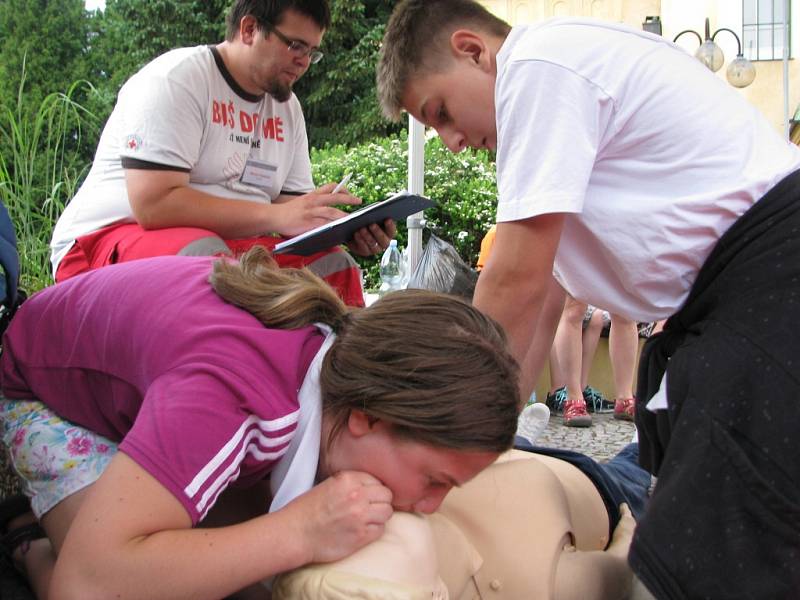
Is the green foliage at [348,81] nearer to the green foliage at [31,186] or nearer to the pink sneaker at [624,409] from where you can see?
the pink sneaker at [624,409]

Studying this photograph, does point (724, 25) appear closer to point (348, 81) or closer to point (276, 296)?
point (348, 81)

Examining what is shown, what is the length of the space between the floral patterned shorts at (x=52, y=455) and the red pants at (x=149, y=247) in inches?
34.3

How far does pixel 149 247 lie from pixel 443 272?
1989 millimetres

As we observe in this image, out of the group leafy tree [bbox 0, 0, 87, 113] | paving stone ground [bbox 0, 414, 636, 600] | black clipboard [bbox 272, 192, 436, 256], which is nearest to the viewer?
black clipboard [bbox 272, 192, 436, 256]

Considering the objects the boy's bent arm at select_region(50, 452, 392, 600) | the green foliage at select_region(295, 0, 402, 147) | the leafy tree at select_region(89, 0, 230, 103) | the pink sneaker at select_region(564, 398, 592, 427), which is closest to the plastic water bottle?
the pink sneaker at select_region(564, 398, 592, 427)

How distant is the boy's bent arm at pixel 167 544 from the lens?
1340 millimetres

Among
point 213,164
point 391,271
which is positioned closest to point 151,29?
point 391,271

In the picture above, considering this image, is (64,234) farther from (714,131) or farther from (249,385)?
(714,131)

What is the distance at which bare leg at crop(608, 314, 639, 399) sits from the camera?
5.09m

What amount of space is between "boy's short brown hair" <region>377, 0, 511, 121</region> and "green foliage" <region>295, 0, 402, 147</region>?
50.2ft

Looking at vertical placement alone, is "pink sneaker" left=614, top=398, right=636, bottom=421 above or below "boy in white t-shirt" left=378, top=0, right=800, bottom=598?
below

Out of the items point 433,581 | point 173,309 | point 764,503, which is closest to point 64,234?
point 173,309

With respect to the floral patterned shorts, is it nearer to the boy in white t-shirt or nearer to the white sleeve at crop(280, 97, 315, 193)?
the boy in white t-shirt

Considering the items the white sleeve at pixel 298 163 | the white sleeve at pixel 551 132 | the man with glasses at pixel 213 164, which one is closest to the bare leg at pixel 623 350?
the white sleeve at pixel 298 163
